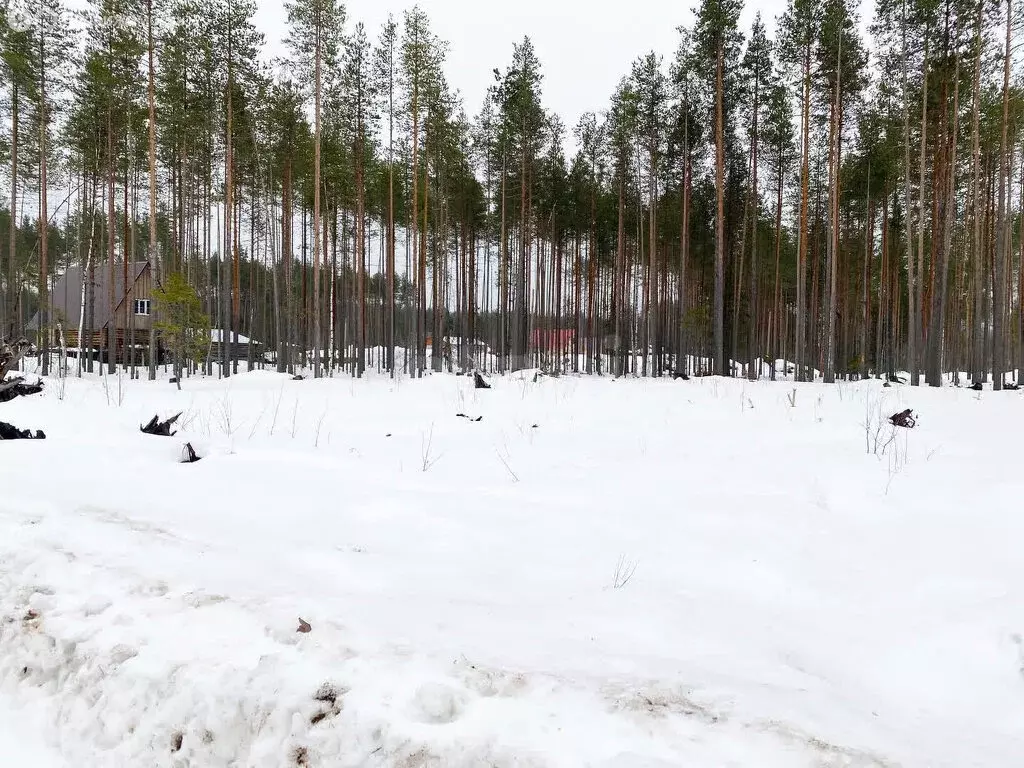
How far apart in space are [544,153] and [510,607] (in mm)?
23537

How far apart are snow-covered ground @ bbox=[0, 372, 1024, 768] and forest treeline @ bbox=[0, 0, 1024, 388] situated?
38.0 feet

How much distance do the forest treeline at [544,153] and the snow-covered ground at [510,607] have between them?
456 inches

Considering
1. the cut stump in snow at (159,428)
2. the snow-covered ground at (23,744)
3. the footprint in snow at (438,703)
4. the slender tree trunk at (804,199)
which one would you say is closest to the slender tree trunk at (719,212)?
the slender tree trunk at (804,199)

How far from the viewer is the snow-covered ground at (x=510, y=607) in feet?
4.47

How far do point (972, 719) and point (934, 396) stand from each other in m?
10.1

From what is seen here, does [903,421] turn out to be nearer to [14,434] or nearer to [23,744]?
[23,744]

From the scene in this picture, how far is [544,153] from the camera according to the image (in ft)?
74.3

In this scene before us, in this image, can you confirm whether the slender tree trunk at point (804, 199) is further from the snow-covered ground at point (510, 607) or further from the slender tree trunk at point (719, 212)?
the snow-covered ground at point (510, 607)

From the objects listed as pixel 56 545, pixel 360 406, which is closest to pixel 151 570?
pixel 56 545

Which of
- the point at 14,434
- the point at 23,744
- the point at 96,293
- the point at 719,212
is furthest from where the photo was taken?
the point at 96,293

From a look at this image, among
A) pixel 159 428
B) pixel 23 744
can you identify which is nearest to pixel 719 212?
pixel 159 428

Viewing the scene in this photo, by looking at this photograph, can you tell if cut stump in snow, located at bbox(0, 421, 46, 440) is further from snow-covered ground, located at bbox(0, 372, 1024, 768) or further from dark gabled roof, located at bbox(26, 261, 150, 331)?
dark gabled roof, located at bbox(26, 261, 150, 331)

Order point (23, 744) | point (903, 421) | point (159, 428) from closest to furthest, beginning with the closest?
point (23, 744) → point (159, 428) → point (903, 421)

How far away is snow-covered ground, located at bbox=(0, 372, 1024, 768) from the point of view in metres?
1.36
